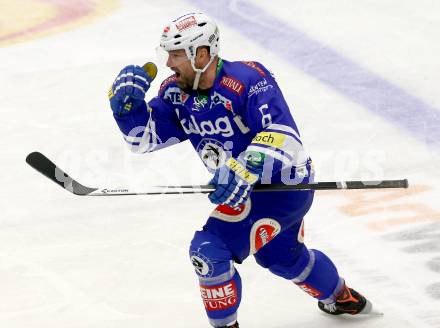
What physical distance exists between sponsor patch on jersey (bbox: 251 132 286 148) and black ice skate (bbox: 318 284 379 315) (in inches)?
40.9

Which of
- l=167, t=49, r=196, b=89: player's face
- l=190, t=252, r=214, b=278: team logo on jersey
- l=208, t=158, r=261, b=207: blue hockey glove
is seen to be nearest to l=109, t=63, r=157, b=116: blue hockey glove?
l=167, t=49, r=196, b=89: player's face

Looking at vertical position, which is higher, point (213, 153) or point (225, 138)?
point (225, 138)

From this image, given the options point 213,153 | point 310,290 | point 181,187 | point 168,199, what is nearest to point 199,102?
point 213,153

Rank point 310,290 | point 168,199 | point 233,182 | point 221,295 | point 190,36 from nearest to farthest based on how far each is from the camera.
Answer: point 233,182
point 190,36
point 221,295
point 310,290
point 168,199

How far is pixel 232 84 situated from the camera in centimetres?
513

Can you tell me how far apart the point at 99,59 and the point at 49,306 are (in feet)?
10.6

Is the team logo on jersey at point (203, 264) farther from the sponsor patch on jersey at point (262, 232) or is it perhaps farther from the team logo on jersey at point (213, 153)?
the team logo on jersey at point (213, 153)

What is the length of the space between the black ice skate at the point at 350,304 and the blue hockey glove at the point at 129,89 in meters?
1.36

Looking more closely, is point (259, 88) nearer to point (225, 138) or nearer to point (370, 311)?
point (225, 138)

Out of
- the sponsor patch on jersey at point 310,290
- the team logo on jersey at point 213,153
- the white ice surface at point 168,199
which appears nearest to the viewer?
the team logo on jersey at point 213,153

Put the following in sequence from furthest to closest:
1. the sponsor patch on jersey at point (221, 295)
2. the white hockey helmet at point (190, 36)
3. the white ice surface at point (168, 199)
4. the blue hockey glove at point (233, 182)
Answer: the white ice surface at point (168, 199) < the sponsor patch on jersey at point (221, 295) < the white hockey helmet at point (190, 36) < the blue hockey glove at point (233, 182)

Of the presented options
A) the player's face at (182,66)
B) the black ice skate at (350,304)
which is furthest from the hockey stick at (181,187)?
the black ice skate at (350,304)

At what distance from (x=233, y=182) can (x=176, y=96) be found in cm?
55

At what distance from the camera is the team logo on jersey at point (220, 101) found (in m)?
5.15
